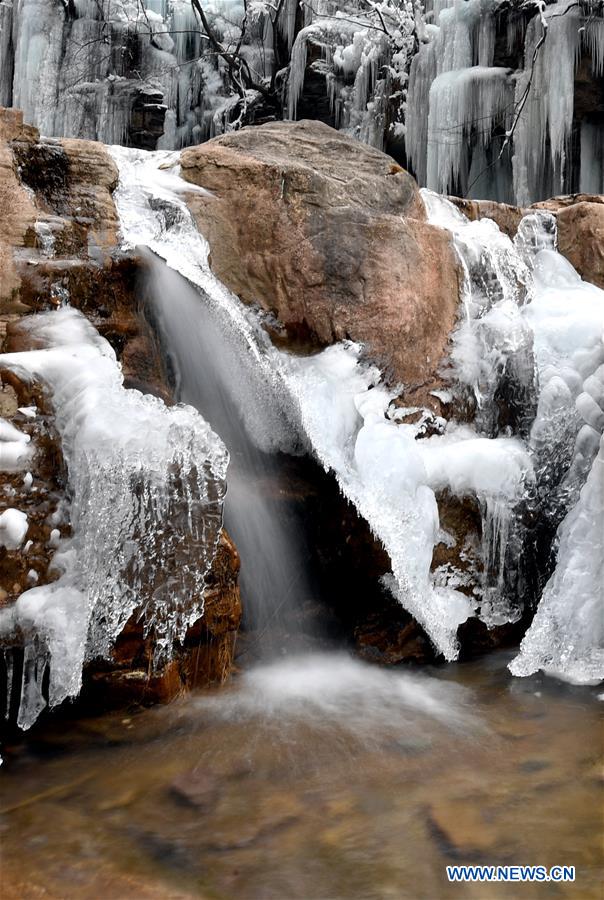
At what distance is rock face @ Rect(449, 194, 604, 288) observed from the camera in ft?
18.3

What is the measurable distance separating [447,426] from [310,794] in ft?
7.62

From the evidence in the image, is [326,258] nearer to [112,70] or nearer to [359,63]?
[359,63]

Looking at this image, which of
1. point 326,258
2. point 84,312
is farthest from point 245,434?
point 326,258

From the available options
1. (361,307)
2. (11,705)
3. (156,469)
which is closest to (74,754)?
(11,705)

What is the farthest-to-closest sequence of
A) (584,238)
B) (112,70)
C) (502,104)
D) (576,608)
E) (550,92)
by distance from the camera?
(112,70)
(502,104)
(550,92)
(584,238)
(576,608)

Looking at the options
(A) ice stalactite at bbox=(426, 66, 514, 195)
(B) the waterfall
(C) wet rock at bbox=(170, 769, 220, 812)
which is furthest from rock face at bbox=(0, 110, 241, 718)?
(A) ice stalactite at bbox=(426, 66, 514, 195)

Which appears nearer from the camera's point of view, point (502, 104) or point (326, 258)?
point (326, 258)

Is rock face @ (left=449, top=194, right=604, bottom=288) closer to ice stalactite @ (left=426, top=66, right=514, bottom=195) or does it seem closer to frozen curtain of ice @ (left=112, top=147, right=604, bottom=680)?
frozen curtain of ice @ (left=112, top=147, right=604, bottom=680)

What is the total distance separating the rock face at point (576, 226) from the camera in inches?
220

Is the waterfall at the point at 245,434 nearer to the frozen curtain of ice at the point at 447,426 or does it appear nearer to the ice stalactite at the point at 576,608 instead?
the frozen curtain of ice at the point at 447,426

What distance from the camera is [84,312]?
3.71 metres

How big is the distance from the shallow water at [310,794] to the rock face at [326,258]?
183cm

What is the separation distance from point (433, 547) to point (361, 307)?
1336 mm

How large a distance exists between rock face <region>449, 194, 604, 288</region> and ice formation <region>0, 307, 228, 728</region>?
342 centimetres
